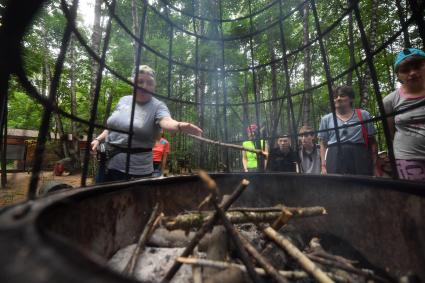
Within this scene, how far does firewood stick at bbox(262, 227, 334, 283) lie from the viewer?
850 mm

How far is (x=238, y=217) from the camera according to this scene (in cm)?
125

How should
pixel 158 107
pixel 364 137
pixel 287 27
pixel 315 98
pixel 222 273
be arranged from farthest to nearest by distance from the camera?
pixel 315 98, pixel 287 27, pixel 364 137, pixel 158 107, pixel 222 273

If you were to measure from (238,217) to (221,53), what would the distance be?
182 cm

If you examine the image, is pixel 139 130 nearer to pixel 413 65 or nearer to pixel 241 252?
pixel 241 252

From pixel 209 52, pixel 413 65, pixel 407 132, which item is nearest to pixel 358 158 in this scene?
pixel 407 132

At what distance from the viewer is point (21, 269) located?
314 millimetres

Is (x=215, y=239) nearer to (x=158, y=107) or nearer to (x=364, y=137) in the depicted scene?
(x=158, y=107)

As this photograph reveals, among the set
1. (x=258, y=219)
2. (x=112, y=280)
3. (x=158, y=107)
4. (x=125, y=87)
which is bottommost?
(x=258, y=219)

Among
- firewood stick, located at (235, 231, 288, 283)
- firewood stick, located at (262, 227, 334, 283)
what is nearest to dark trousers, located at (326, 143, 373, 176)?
firewood stick, located at (262, 227, 334, 283)

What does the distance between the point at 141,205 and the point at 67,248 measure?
117cm

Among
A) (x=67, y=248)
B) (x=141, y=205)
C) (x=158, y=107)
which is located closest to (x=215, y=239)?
(x=141, y=205)

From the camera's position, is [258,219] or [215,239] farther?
[258,219]

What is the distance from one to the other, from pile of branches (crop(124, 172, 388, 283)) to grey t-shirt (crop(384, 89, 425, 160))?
4.95ft

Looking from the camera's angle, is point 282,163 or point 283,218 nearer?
point 283,218
